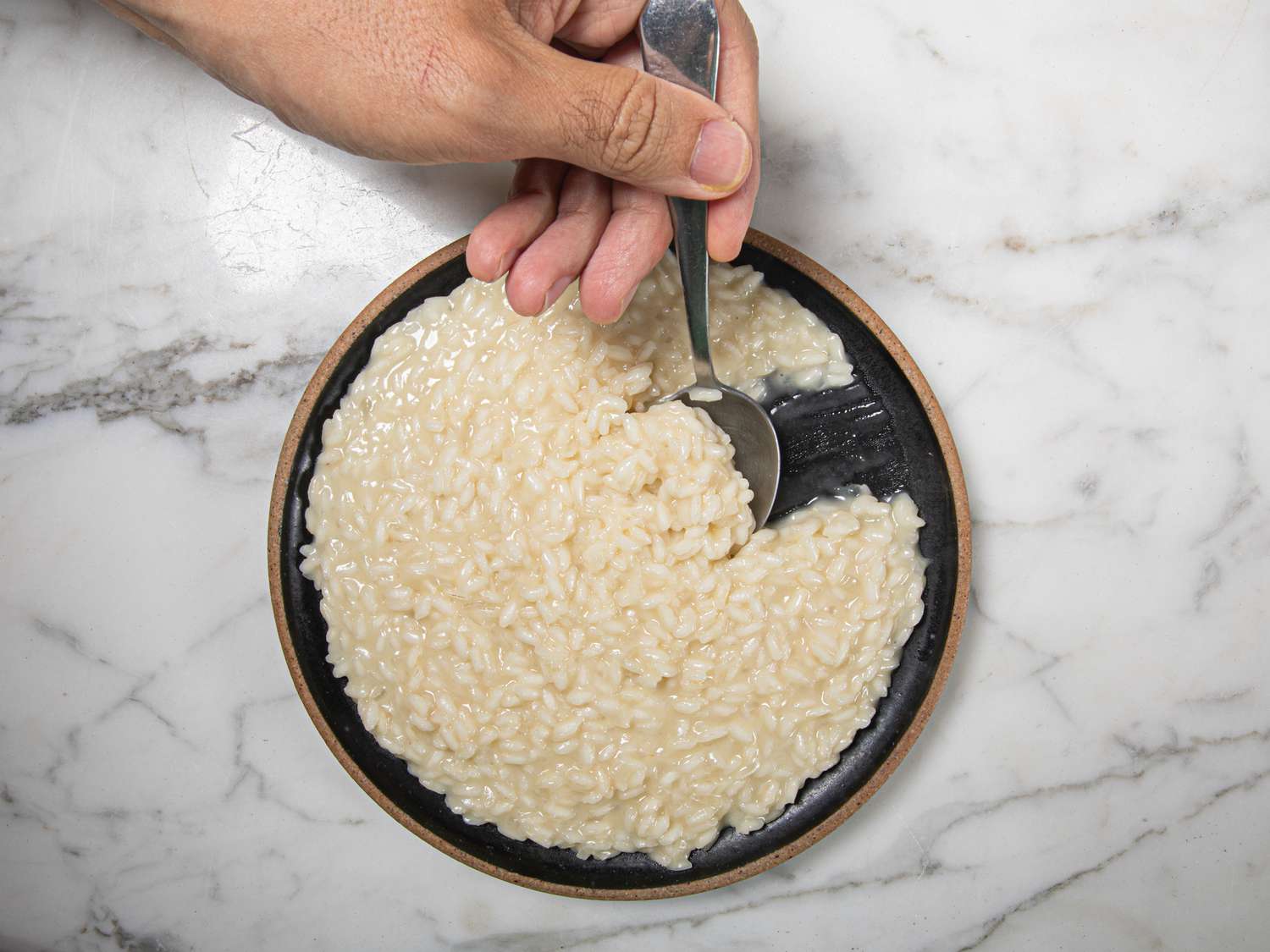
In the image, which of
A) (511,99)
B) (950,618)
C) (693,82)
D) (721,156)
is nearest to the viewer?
(511,99)

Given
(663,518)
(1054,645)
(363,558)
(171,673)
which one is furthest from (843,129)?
(171,673)

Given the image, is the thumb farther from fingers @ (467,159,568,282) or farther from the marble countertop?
the marble countertop

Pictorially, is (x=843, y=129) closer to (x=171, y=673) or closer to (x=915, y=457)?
(x=915, y=457)

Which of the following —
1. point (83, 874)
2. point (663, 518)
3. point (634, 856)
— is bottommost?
point (83, 874)

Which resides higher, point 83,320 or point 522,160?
point 522,160

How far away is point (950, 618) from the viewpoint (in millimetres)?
1784

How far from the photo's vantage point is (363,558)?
1778 mm

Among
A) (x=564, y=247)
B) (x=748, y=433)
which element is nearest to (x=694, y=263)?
(x=564, y=247)

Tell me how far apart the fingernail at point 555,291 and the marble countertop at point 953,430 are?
459 mm

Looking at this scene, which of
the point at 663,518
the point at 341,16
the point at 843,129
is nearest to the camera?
the point at 341,16

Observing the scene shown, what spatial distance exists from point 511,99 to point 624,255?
40 centimetres

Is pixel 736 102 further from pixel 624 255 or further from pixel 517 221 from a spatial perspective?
pixel 517 221

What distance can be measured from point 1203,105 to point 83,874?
2966 millimetres

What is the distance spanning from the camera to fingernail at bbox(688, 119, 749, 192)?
145cm
